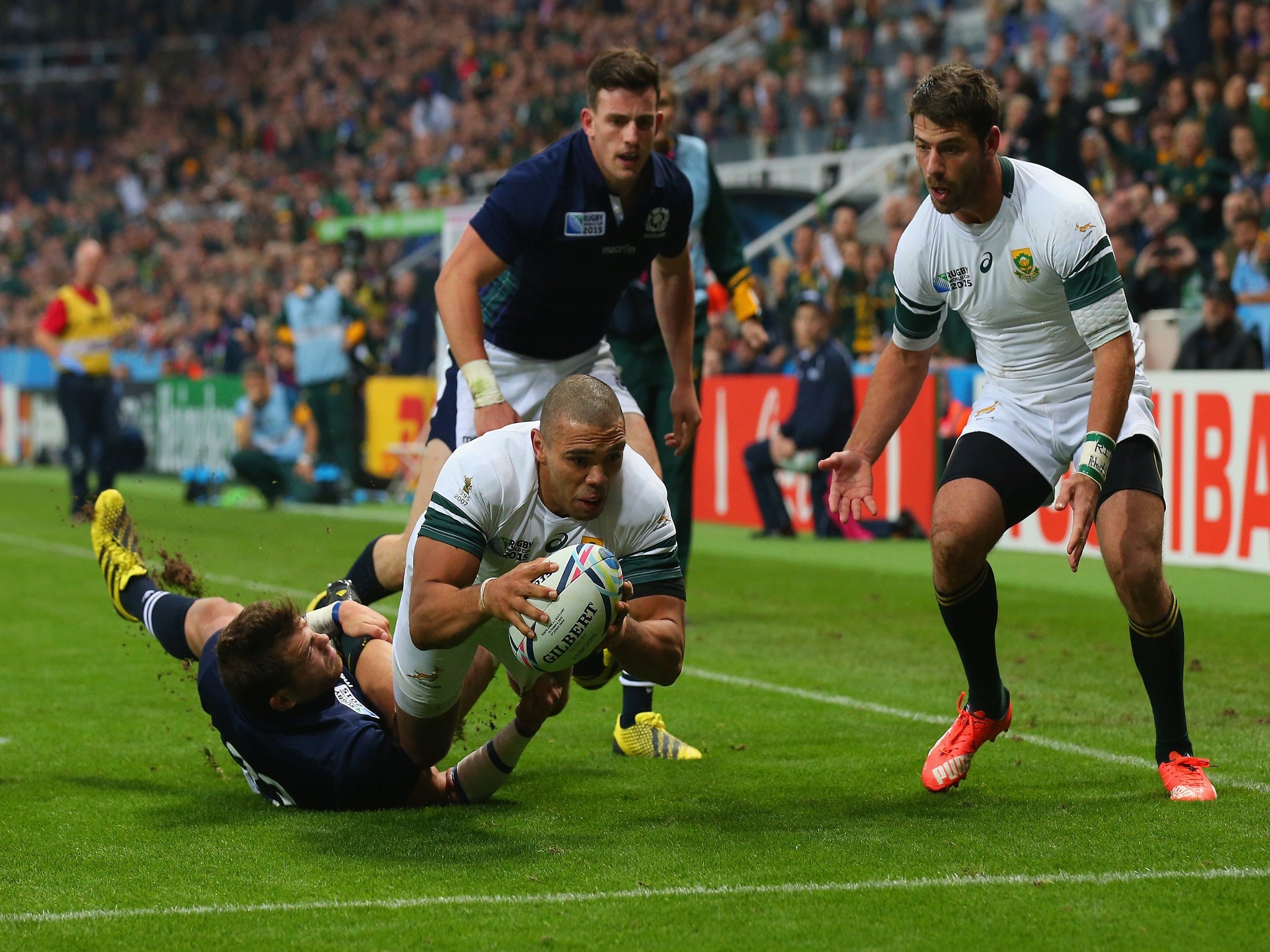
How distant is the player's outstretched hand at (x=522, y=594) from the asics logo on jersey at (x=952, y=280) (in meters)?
Answer: 1.89

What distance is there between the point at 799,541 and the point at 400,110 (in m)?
22.1

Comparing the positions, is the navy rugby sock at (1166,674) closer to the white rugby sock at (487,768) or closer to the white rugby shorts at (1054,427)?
the white rugby shorts at (1054,427)

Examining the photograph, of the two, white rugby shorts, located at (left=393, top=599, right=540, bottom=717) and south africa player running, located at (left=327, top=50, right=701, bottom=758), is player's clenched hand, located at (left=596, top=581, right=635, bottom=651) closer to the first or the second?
white rugby shorts, located at (left=393, top=599, right=540, bottom=717)

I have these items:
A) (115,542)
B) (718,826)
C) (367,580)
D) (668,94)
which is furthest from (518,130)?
(718,826)

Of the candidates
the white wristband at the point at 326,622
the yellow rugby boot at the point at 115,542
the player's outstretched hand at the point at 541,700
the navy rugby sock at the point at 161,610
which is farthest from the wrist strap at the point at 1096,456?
the yellow rugby boot at the point at 115,542

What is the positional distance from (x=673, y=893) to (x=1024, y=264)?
2.35 m

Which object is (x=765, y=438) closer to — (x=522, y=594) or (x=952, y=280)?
(x=952, y=280)

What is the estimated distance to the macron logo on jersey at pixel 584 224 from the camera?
5.82 m

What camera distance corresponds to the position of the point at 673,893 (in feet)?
13.9

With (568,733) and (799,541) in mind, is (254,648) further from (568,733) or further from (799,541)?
(799,541)

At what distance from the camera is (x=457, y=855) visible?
185 inches

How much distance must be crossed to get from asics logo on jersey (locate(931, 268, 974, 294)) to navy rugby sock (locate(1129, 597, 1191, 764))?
1.26m

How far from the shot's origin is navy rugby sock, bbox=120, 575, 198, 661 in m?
6.12

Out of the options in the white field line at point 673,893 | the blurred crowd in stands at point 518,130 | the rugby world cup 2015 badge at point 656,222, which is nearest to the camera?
the white field line at point 673,893
